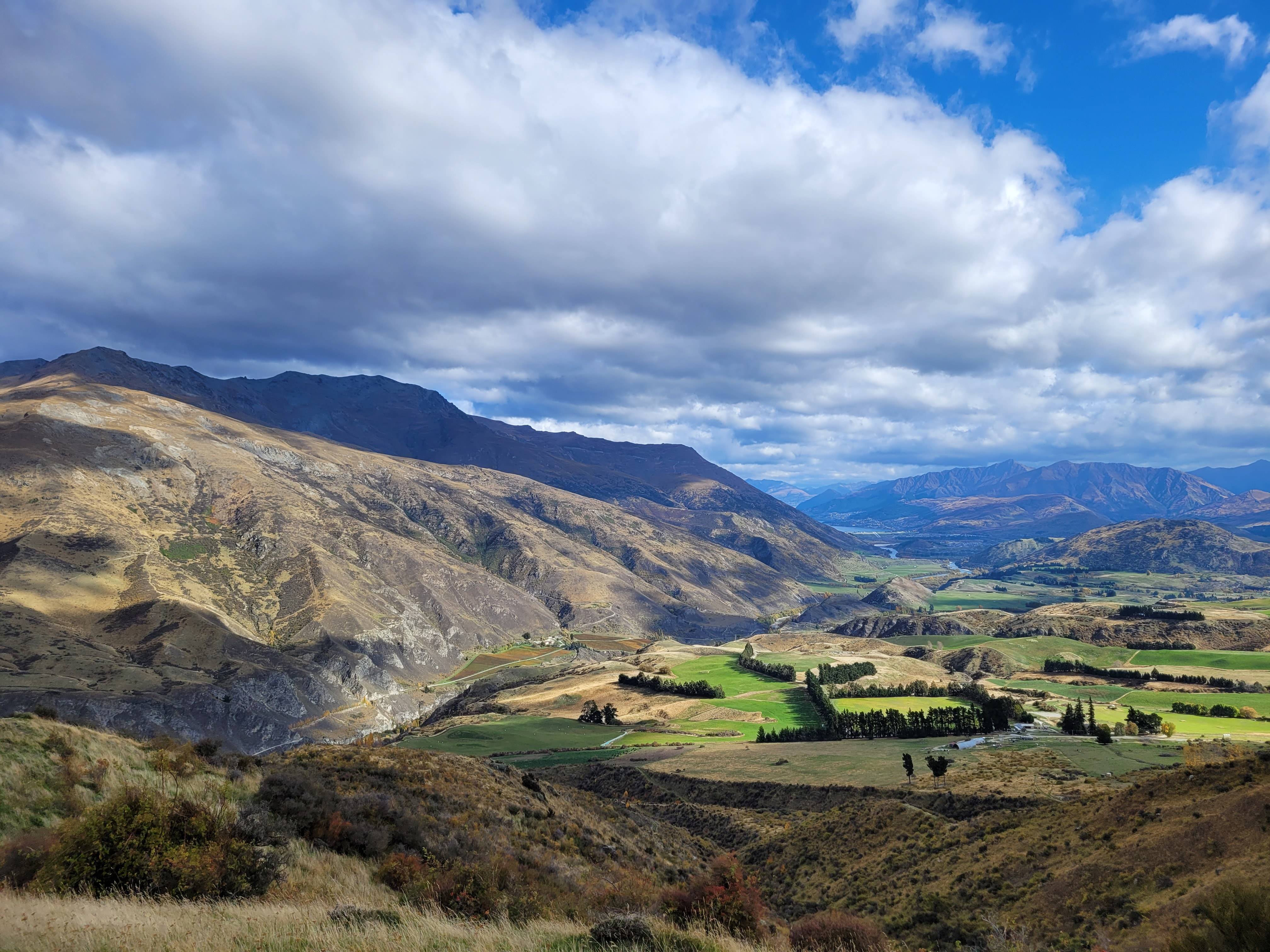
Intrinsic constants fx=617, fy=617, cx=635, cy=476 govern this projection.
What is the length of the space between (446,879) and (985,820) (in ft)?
121

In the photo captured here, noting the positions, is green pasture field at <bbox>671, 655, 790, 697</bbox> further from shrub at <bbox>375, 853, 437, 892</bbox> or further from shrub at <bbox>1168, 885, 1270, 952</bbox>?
shrub at <bbox>1168, 885, 1270, 952</bbox>

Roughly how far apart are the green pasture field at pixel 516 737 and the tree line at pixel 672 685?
93.1ft

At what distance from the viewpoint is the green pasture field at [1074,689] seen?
411 feet

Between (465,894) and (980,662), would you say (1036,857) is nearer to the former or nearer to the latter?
(465,894)

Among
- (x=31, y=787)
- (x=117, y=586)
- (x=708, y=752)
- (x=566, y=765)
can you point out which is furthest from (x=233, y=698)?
(x=31, y=787)

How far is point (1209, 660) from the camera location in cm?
15888

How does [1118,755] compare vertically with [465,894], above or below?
below

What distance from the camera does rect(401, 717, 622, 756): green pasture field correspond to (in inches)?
3947

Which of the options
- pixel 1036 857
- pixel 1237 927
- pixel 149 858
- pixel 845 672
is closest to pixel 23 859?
pixel 149 858

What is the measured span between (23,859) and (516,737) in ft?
339

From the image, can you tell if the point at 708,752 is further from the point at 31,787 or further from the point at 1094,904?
the point at 31,787

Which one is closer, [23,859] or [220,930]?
[220,930]

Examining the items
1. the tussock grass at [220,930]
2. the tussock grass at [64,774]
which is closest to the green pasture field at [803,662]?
the tussock grass at [64,774]

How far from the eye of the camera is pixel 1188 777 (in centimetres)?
3209
